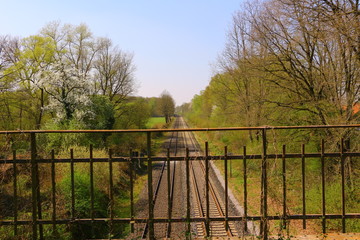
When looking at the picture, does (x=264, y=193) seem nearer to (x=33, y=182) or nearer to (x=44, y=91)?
(x=33, y=182)

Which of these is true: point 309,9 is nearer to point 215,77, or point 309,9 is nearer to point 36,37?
point 215,77

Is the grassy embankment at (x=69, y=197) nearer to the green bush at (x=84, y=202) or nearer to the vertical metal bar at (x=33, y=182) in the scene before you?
the green bush at (x=84, y=202)

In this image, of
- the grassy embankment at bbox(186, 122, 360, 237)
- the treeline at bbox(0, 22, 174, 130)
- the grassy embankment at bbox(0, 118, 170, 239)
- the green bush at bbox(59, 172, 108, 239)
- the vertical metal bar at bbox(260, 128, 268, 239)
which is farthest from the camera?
the treeline at bbox(0, 22, 174, 130)

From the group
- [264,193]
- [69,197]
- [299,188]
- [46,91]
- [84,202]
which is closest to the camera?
[264,193]

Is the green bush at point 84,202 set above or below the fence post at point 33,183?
below

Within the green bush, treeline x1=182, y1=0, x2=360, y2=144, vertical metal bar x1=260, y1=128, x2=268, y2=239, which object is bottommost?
the green bush

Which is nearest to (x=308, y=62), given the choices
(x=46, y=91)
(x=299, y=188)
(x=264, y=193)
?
(x=299, y=188)

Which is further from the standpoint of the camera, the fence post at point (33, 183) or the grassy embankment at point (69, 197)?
the grassy embankment at point (69, 197)

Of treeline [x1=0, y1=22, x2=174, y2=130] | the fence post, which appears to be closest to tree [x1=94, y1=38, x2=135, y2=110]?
treeline [x1=0, y1=22, x2=174, y2=130]

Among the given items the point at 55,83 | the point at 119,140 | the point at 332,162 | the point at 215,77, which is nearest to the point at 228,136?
the point at 215,77

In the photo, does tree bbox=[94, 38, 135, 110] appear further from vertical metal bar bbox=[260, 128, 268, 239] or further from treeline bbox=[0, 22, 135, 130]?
vertical metal bar bbox=[260, 128, 268, 239]

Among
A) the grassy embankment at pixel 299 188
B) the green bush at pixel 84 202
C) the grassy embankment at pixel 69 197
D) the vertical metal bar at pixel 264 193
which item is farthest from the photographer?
the green bush at pixel 84 202

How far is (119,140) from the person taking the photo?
82.1ft

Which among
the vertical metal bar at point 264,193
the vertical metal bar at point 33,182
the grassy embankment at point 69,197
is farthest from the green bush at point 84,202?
the vertical metal bar at point 264,193
